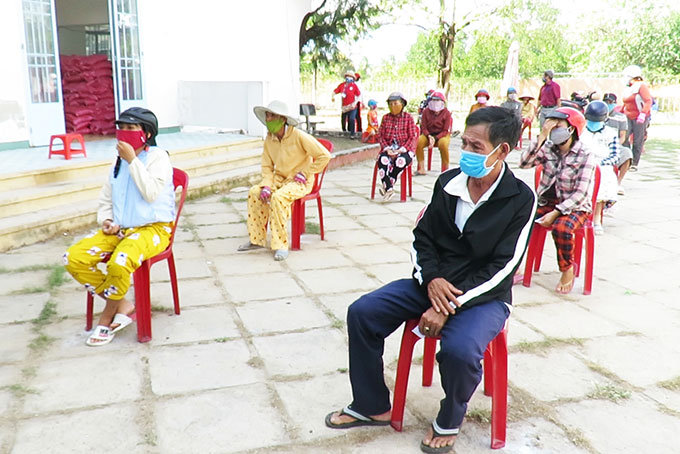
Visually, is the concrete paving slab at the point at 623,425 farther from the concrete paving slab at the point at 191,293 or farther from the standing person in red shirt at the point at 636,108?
the standing person in red shirt at the point at 636,108

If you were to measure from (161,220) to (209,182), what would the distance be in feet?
13.0

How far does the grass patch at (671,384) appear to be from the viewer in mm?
2836

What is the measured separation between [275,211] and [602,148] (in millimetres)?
2982

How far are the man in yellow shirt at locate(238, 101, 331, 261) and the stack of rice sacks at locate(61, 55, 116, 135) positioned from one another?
4.92 meters

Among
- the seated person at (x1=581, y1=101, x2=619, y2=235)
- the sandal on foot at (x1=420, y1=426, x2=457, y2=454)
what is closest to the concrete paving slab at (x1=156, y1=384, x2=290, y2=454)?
the sandal on foot at (x1=420, y1=426, x2=457, y2=454)

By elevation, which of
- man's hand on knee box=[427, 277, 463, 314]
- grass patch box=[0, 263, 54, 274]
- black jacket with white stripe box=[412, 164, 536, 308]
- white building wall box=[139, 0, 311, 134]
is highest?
white building wall box=[139, 0, 311, 134]

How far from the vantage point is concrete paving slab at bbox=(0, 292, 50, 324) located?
3.56 metres

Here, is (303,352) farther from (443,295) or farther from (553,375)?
(553,375)

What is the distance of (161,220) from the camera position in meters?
3.40

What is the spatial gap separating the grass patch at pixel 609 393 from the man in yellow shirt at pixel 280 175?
2.62m

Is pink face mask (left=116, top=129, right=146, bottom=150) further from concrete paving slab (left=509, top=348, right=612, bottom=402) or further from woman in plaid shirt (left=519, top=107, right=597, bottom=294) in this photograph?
woman in plaid shirt (left=519, top=107, right=597, bottom=294)

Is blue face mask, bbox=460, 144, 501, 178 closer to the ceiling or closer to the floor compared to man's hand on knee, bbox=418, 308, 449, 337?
closer to the ceiling

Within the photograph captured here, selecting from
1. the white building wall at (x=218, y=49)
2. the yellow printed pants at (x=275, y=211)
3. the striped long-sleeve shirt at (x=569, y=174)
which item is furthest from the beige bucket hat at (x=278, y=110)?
the white building wall at (x=218, y=49)

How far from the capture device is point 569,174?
13.3ft
